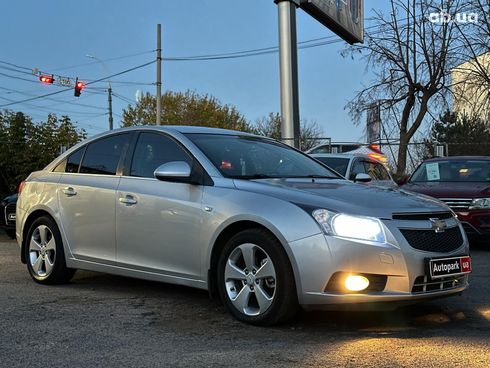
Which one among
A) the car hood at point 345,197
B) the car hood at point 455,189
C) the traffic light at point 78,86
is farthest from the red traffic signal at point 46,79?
the car hood at point 345,197

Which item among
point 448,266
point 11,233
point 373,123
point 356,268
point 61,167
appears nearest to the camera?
point 356,268

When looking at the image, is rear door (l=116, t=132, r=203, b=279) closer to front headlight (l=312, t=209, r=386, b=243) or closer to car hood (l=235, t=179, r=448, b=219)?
car hood (l=235, t=179, r=448, b=219)

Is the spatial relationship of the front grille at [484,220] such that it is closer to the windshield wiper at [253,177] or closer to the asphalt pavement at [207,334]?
the asphalt pavement at [207,334]

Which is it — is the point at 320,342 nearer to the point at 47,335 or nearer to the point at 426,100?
the point at 47,335

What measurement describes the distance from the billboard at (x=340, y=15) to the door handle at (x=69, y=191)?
12.9 m

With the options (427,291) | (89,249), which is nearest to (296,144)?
(89,249)

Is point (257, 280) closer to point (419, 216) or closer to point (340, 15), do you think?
point (419, 216)

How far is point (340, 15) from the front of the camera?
20266mm

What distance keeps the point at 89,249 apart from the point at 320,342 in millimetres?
2700

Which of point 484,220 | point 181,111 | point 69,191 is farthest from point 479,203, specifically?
point 181,111

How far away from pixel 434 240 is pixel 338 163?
657 centimetres

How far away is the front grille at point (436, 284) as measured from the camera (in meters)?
4.33

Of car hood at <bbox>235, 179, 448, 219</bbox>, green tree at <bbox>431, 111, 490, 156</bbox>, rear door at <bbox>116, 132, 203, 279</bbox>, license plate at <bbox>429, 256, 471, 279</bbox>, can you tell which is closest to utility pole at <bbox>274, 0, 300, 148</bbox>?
green tree at <bbox>431, 111, 490, 156</bbox>

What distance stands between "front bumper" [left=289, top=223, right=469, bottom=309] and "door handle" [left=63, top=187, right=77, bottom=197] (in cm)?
271
